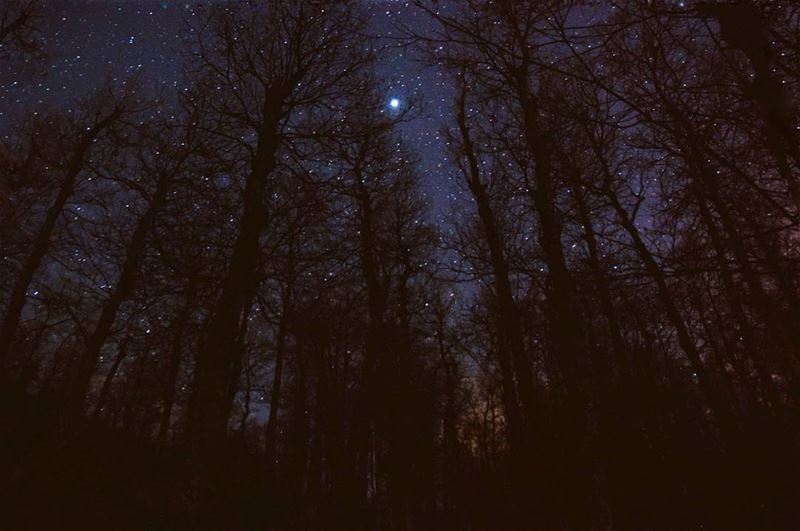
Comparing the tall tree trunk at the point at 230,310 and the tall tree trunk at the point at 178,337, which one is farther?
the tall tree trunk at the point at 178,337

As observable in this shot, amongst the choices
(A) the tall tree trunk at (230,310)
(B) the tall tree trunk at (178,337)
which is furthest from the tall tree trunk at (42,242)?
(A) the tall tree trunk at (230,310)

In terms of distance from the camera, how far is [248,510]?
444 inches

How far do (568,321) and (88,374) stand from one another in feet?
39.8

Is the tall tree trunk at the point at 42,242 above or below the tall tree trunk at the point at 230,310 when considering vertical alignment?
above

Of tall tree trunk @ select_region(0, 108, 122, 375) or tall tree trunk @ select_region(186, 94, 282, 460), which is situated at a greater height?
tall tree trunk @ select_region(0, 108, 122, 375)

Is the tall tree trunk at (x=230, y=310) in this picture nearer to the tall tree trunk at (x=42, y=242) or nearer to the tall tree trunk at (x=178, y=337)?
the tall tree trunk at (x=178, y=337)

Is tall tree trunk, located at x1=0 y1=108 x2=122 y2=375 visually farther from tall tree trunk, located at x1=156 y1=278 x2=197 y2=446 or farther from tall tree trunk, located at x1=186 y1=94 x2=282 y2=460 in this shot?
tall tree trunk, located at x1=186 y1=94 x2=282 y2=460

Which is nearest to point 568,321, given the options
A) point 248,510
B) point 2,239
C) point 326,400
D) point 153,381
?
point 248,510

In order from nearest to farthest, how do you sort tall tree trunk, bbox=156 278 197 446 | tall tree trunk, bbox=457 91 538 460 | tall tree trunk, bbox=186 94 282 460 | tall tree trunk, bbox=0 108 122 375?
1. tall tree trunk, bbox=186 94 282 460
2. tall tree trunk, bbox=156 278 197 446
3. tall tree trunk, bbox=457 91 538 460
4. tall tree trunk, bbox=0 108 122 375

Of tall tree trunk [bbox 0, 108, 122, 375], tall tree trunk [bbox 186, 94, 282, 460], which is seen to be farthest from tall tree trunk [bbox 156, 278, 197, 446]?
tall tree trunk [bbox 0, 108, 122, 375]

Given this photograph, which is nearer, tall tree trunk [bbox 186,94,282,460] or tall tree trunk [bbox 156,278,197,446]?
tall tree trunk [bbox 186,94,282,460]

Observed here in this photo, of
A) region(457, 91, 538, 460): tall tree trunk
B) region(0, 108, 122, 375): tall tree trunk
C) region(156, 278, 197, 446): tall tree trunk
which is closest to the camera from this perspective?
region(156, 278, 197, 446): tall tree trunk

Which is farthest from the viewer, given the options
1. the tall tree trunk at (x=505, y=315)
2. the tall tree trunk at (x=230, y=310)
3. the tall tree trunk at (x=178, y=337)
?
the tall tree trunk at (x=505, y=315)

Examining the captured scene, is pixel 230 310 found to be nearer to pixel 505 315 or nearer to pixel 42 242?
pixel 505 315
